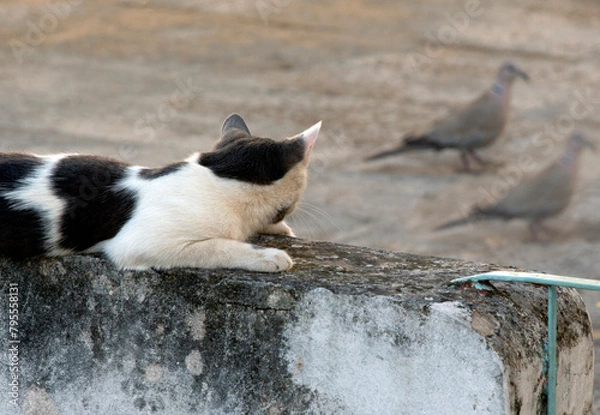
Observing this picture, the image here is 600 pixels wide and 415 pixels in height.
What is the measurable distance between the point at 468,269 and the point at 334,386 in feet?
2.01

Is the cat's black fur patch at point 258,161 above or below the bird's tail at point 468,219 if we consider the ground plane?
above

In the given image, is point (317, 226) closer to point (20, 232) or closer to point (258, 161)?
point (258, 161)

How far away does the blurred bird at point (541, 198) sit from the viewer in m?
7.07

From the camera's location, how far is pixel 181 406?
2654mm

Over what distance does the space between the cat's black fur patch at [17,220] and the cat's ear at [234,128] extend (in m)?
0.63

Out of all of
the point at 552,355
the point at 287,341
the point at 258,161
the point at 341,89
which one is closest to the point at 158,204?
the point at 258,161

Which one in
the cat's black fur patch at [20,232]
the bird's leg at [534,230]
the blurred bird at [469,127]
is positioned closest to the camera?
the cat's black fur patch at [20,232]

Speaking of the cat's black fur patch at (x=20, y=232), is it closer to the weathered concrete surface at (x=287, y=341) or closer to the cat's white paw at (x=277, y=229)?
the weathered concrete surface at (x=287, y=341)

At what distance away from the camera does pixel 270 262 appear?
272cm

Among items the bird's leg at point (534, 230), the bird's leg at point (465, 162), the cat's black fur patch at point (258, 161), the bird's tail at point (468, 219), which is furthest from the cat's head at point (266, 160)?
the bird's leg at point (465, 162)

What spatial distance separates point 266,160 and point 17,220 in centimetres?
78

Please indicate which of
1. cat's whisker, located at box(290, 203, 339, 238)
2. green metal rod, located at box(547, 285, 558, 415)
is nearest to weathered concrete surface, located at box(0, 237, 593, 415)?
green metal rod, located at box(547, 285, 558, 415)

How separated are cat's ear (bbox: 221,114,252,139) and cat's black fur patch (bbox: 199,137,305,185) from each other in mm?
196

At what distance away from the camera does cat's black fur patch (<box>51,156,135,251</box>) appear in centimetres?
288
